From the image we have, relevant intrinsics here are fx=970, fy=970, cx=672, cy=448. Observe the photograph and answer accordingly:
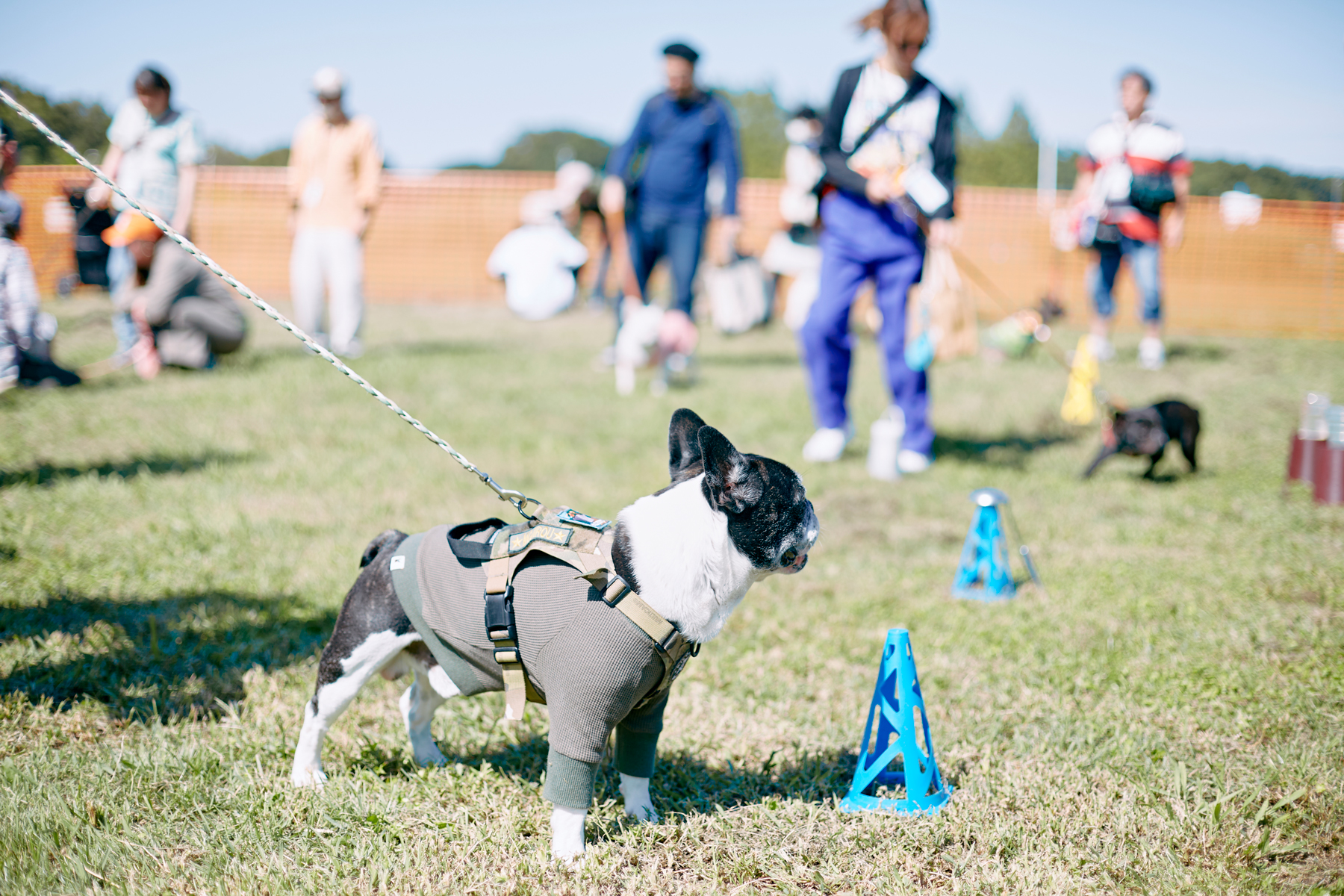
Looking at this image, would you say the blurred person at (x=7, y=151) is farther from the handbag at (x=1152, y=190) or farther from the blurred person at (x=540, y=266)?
the handbag at (x=1152, y=190)

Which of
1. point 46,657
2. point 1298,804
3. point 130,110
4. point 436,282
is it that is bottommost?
point 1298,804

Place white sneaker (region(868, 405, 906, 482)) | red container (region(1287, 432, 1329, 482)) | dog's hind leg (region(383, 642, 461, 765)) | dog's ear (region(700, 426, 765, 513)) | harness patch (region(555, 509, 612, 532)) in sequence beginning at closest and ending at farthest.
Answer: dog's ear (region(700, 426, 765, 513)), harness patch (region(555, 509, 612, 532)), dog's hind leg (region(383, 642, 461, 765)), red container (region(1287, 432, 1329, 482)), white sneaker (region(868, 405, 906, 482))

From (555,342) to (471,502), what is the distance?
7174mm

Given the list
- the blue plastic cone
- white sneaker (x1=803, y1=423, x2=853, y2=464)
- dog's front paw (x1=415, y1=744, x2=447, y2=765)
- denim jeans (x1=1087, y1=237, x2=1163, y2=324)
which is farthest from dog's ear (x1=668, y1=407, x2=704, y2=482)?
denim jeans (x1=1087, y1=237, x2=1163, y2=324)

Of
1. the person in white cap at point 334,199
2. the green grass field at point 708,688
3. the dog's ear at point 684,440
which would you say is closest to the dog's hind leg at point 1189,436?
the green grass field at point 708,688

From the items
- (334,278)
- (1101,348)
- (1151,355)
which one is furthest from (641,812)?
(1151,355)

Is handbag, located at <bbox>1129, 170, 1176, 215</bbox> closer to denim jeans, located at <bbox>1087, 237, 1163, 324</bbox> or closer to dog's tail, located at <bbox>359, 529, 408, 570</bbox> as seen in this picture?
denim jeans, located at <bbox>1087, 237, 1163, 324</bbox>

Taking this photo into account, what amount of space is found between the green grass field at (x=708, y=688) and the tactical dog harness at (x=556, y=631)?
327 mm

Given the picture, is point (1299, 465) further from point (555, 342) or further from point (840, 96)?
point (555, 342)

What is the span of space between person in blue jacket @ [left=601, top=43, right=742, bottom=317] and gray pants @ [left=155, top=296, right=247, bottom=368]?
3.66m

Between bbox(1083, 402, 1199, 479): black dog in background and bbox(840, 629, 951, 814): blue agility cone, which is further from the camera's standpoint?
bbox(1083, 402, 1199, 479): black dog in background

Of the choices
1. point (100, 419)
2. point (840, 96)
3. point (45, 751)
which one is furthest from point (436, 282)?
point (45, 751)

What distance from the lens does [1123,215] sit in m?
9.52

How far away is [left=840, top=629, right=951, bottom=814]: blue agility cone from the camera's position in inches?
99.9
